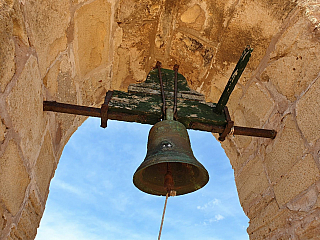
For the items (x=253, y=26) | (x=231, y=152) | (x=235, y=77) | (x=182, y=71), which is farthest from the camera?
(x=182, y=71)

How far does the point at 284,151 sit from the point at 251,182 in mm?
353

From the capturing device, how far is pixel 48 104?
135cm

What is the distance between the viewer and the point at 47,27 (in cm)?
131

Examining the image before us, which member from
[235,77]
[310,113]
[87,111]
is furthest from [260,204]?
[87,111]

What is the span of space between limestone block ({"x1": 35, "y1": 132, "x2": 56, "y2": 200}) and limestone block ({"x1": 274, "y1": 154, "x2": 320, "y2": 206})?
1.19m

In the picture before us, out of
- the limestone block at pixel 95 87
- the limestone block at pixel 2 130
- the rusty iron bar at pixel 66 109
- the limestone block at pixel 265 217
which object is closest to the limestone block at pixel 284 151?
the limestone block at pixel 265 217

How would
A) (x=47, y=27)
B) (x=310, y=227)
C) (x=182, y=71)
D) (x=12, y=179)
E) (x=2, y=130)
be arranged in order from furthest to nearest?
(x=182, y=71) < (x=47, y=27) < (x=310, y=227) < (x=12, y=179) < (x=2, y=130)

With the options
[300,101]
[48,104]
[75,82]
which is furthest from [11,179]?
[300,101]

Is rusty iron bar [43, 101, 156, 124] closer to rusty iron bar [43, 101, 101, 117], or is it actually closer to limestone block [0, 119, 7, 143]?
rusty iron bar [43, 101, 101, 117]

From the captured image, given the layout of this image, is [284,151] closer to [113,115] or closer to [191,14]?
[113,115]

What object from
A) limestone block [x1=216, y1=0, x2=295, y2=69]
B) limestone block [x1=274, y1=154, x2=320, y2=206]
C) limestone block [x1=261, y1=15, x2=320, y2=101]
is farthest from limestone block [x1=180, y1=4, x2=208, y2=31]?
limestone block [x1=274, y1=154, x2=320, y2=206]

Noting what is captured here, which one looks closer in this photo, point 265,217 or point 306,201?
point 306,201

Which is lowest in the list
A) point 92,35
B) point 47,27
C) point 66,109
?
point 66,109

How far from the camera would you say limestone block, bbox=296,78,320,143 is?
4.20 feet
